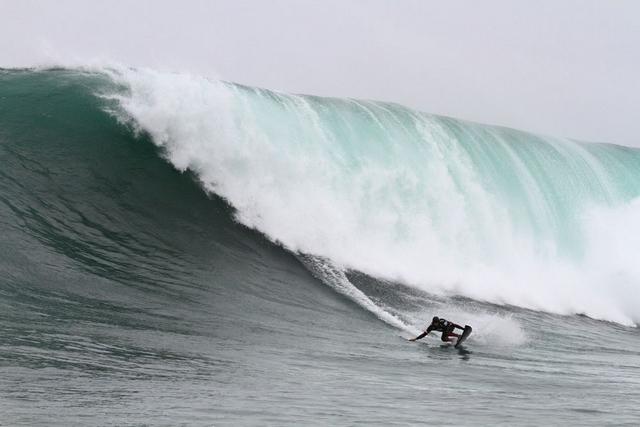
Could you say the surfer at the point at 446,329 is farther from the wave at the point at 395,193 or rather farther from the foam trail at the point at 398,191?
the foam trail at the point at 398,191

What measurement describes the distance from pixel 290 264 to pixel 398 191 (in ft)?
19.5

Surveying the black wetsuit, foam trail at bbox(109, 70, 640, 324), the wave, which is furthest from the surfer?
foam trail at bbox(109, 70, 640, 324)

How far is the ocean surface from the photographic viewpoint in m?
8.02

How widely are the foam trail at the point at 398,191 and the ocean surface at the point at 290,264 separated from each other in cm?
7

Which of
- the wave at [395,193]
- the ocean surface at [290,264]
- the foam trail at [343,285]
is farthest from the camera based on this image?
the wave at [395,193]

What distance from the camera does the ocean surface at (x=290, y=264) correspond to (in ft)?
26.3

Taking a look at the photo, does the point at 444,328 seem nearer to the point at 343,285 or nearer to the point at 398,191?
the point at 343,285

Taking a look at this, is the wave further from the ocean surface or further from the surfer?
the surfer

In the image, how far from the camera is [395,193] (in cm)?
2106

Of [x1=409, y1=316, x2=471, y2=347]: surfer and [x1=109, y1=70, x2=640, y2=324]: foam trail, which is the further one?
[x1=109, y1=70, x2=640, y2=324]: foam trail

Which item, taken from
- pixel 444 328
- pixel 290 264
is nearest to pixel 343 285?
pixel 290 264

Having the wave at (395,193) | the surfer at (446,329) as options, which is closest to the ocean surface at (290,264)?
the wave at (395,193)

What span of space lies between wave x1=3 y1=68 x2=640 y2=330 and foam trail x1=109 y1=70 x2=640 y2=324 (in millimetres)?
43

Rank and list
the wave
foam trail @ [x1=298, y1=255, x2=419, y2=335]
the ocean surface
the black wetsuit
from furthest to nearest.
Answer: the wave → foam trail @ [x1=298, y1=255, x2=419, y2=335] → the black wetsuit → the ocean surface
